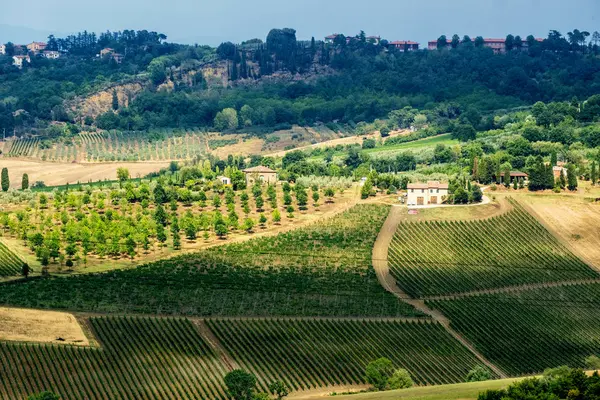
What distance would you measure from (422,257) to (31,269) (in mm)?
31801

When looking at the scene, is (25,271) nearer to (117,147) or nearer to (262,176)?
(262,176)

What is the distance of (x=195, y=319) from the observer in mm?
90625

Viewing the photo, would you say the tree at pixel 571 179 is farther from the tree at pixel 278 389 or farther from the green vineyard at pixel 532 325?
the tree at pixel 278 389

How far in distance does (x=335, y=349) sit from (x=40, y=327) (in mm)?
20084

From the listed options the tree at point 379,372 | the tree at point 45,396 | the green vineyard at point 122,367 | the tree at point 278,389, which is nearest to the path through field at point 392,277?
the tree at point 379,372

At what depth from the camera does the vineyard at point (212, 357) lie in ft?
254

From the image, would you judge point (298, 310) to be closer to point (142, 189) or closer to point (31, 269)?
point (31, 269)

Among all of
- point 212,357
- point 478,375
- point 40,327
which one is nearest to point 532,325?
point 478,375

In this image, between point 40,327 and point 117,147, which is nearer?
point 40,327

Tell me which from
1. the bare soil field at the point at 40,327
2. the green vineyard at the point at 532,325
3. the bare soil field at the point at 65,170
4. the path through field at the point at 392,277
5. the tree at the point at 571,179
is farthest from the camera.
→ the bare soil field at the point at 65,170

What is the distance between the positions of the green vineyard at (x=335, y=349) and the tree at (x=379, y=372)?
130 cm

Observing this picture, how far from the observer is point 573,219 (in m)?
118

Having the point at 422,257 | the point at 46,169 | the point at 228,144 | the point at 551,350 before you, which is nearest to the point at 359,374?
the point at 551,350

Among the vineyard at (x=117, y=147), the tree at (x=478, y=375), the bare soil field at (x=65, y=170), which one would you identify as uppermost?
the vineyard at (x=117, y=147)
